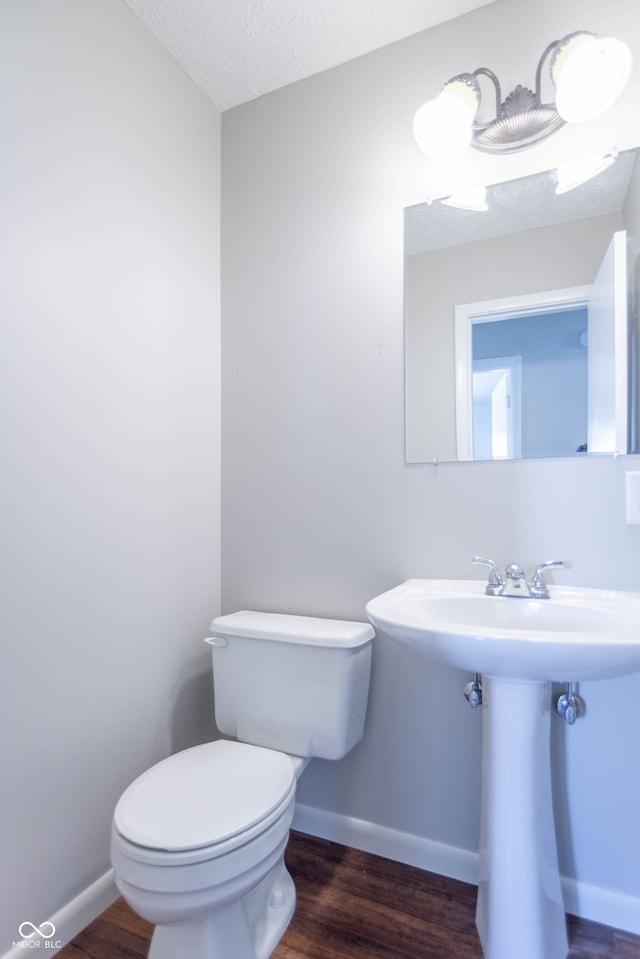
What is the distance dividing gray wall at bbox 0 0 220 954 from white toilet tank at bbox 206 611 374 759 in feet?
0.73

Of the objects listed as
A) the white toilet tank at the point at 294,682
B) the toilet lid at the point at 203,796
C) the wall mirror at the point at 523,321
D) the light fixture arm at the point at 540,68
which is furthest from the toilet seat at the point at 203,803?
the light fixture arm at the point at 540,68

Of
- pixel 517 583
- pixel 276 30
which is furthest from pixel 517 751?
pixel 276 30

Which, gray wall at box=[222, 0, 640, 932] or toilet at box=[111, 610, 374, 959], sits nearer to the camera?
toilet at box=[111, 610, 374, 959]

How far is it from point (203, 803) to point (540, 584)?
88 cm

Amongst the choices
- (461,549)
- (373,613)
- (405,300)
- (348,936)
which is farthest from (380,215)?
(348,936)

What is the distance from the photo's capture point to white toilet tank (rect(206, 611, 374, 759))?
4.18ft

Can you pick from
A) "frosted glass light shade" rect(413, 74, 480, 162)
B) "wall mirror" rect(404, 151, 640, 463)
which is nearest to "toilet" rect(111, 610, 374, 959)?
"wall mirror" rect(404, 151, 640, 463)

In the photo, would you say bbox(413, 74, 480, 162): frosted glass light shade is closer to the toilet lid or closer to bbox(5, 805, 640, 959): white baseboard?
the toilet lid

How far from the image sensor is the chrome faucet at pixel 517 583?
45.1 inches

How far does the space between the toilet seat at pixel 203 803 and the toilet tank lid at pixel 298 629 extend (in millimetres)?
277

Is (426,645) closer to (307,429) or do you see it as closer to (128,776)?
(307,429)

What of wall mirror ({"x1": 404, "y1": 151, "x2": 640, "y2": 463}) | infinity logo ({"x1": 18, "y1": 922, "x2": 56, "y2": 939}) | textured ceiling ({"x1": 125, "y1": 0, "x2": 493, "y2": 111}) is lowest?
infinity logo ({"x1": 18, "y1": 922, "x2": 56, "y2": 939})

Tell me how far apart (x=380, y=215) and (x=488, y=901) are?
1751 millimetres

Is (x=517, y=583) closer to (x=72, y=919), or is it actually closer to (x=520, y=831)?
(x=520, y=831)
